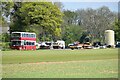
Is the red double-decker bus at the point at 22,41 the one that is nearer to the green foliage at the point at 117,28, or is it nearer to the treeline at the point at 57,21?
the treeline at the point at 57,21

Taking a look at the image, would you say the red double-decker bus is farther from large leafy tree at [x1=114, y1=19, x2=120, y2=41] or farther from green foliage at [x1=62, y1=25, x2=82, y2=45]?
large leafy tree at [x1=114, y1=19, x2=120, y2=41]

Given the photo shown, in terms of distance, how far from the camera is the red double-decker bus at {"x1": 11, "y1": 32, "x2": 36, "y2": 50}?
56.8m

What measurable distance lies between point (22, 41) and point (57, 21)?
18.2 metres

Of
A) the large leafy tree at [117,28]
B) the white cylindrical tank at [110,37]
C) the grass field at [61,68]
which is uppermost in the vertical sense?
the large leafy tree at [117,28]

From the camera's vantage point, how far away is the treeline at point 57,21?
69.6 m

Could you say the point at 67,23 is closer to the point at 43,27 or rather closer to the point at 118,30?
the point at 118,30

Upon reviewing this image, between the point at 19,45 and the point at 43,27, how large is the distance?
48.9 feet

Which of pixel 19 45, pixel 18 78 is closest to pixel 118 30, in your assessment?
pixel 19 45

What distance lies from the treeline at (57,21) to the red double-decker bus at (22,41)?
7.09 metres

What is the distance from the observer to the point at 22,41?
188ft

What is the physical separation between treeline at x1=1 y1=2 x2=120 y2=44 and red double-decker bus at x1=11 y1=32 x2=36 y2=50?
7.09 m

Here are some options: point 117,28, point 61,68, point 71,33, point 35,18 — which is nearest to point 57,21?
point 35,18

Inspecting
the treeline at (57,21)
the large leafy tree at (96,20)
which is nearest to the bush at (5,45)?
the treeline at (57,21)

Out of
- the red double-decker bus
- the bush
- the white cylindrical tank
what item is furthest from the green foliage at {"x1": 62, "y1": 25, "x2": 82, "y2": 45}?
the bush
